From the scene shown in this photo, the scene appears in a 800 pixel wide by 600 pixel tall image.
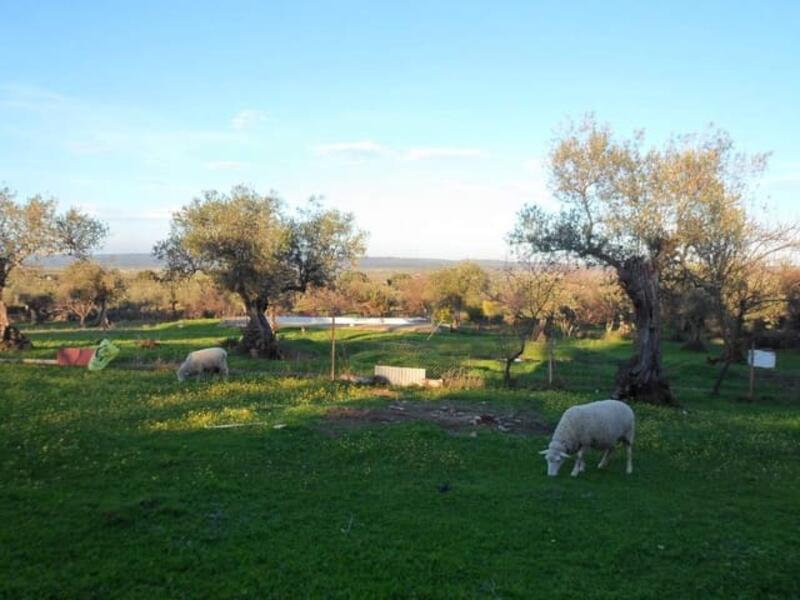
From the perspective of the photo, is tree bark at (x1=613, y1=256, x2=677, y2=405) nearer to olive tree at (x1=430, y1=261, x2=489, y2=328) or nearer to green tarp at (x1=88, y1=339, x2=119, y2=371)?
green tarp at (x1=88, y1=339, x2=119, y2=371)

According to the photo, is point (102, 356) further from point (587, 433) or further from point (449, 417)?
point (587, 433)

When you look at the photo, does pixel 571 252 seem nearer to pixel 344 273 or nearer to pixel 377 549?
pixel 344 273

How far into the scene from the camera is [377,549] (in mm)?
8938

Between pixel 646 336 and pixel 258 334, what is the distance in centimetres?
2119

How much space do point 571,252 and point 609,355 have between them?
18355mm

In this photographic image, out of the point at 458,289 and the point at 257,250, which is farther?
the point at 458,289

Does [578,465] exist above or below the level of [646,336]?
below

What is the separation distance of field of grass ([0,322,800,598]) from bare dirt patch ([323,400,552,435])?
455 millimetres

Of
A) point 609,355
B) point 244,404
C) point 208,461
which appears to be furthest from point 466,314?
point 208,461

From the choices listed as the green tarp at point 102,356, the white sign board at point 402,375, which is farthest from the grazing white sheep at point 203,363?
the white sign board at point 402,375

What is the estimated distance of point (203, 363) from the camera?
25859 mm

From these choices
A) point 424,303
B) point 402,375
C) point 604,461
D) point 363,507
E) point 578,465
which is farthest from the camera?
point 424,303

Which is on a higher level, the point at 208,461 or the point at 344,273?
the point at 344,273

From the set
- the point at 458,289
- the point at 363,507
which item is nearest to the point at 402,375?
the point at 363,507
